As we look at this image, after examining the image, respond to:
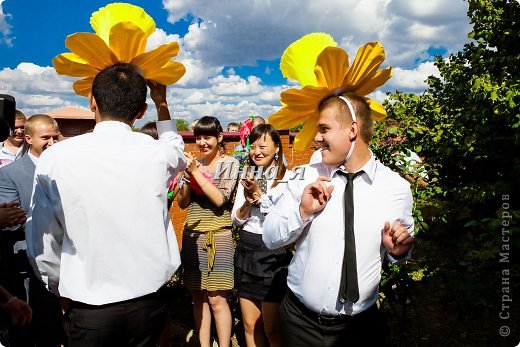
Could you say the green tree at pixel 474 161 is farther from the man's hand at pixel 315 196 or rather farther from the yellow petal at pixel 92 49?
the yellow petal at pixel 92 49

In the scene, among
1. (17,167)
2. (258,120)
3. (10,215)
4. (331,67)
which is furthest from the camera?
(258,120)

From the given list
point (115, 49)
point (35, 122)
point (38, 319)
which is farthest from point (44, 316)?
point (115, 49)

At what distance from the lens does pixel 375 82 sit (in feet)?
6.94

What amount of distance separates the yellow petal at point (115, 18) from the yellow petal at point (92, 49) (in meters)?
0.08

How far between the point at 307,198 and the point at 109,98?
1073mm

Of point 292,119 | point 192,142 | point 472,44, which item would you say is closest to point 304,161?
point 192,142

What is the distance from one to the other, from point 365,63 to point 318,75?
0.26 m

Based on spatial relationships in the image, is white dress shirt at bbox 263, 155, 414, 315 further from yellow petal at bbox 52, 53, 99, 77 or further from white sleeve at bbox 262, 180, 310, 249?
yellow petal at bbox 52, 53, 99, 77

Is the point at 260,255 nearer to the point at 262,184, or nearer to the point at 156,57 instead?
the point at 262,184

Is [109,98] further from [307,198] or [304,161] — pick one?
[304,161]

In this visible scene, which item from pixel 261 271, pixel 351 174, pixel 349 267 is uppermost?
pixel 351 174

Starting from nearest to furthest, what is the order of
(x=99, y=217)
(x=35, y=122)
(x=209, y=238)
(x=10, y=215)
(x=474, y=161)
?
(x=99, y=217), (x=10, y=215), (x=35, y=122), (x=209, y=238), (x=474, y=161)

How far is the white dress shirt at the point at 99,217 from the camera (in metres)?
1.71

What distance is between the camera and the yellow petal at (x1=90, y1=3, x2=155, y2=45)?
6.95 ft
